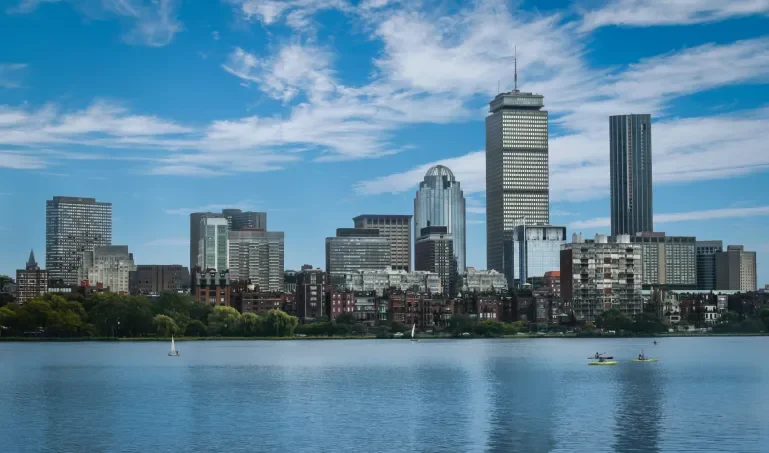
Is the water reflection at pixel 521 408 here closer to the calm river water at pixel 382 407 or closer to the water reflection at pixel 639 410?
the calm river water at pixel 382 407

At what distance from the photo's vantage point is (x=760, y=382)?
124 metres

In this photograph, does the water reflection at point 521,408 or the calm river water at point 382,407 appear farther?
the calm river water at point 382,407

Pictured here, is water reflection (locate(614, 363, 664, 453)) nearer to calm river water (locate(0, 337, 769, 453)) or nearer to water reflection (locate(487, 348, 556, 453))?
calm river water (locate(0, 337, 769, 453))

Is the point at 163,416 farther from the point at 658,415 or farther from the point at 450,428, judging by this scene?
the point at 658,415

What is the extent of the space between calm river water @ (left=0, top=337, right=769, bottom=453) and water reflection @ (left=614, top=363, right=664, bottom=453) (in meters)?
0.14

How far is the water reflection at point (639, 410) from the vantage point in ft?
244

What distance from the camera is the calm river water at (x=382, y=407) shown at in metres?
75.6

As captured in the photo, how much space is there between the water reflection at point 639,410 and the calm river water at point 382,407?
0.45 feet

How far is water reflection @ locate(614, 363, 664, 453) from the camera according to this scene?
244 feet

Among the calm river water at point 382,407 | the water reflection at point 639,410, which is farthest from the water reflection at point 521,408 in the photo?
the water reflection at point 639,410

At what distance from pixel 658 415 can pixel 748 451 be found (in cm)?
2011

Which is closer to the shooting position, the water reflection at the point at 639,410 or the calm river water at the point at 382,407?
the water reflection at the point at 639,410

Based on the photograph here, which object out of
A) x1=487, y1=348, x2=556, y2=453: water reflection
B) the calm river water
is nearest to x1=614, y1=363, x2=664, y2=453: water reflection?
the calm river water

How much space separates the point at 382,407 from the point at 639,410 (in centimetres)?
2168
